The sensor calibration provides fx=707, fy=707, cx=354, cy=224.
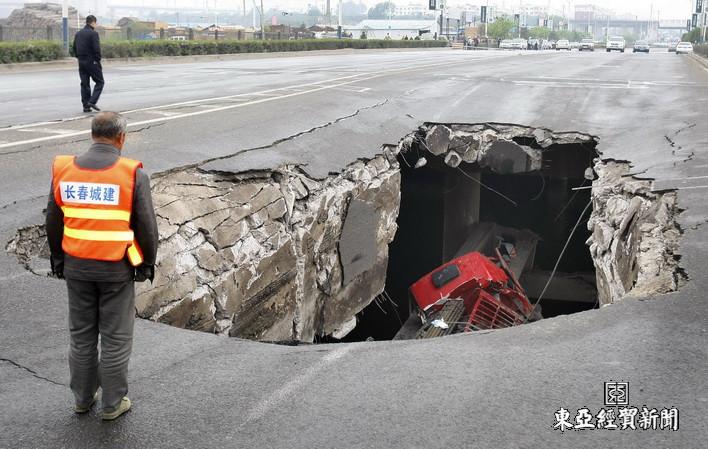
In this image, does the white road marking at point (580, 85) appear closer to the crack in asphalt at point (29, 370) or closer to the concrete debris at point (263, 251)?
the concrete debris at point (263, 251)

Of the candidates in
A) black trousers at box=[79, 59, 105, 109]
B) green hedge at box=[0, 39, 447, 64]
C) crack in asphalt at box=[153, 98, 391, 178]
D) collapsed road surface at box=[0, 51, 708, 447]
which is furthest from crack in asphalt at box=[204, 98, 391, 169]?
green hedge at box=[0, 39, 447, 64]

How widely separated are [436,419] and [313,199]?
6.13m

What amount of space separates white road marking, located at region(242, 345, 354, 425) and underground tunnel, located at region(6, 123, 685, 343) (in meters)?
2.06

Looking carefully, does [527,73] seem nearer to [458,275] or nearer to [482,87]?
[482,87]

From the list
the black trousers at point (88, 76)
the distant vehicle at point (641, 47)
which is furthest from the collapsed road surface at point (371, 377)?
the distant vehicle at point (641, 47)

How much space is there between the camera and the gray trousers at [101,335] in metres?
3.73

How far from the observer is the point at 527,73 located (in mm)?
25812

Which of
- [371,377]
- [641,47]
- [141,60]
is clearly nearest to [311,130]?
[371,377]

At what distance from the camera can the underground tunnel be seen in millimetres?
7242

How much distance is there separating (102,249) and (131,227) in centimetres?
19

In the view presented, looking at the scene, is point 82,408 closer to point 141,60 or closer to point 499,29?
point 141,60

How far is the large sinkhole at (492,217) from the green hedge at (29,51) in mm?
16692

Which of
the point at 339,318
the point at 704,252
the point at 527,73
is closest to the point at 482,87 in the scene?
the point at 527,73

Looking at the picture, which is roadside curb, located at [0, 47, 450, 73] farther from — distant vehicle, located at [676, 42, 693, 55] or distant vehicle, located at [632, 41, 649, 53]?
distant vehicle, located at [632, 41, 649, 53]
